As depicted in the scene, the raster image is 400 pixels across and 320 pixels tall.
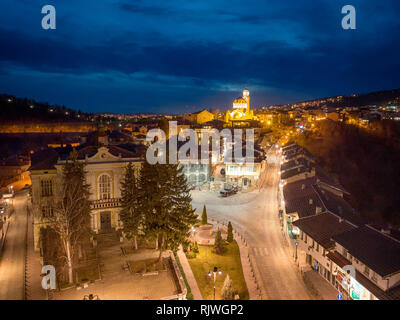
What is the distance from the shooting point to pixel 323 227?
2700cm

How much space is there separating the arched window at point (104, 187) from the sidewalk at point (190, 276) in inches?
389

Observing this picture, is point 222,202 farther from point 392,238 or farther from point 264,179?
point 392,238

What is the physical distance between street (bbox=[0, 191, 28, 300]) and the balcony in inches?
297

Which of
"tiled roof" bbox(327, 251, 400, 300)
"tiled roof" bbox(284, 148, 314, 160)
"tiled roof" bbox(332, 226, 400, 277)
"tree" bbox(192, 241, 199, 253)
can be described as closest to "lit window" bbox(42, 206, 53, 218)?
"tree" bbox(192, 241, 199, 253)

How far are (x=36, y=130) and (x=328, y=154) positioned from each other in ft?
339

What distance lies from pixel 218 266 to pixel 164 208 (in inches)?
272

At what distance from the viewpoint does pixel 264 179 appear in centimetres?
5519

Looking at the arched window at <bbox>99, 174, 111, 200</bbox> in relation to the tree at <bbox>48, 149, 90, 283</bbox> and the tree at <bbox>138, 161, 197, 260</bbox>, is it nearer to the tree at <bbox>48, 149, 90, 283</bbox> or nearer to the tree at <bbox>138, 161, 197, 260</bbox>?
the tree at <bbox>48, 149, 90, 283</bbox>

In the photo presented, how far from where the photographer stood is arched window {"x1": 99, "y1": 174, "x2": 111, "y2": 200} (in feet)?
103

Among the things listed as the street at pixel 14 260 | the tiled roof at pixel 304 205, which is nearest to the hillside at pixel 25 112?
the street at pixel 14 260

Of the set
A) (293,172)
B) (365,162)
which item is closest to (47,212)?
(293,172)
